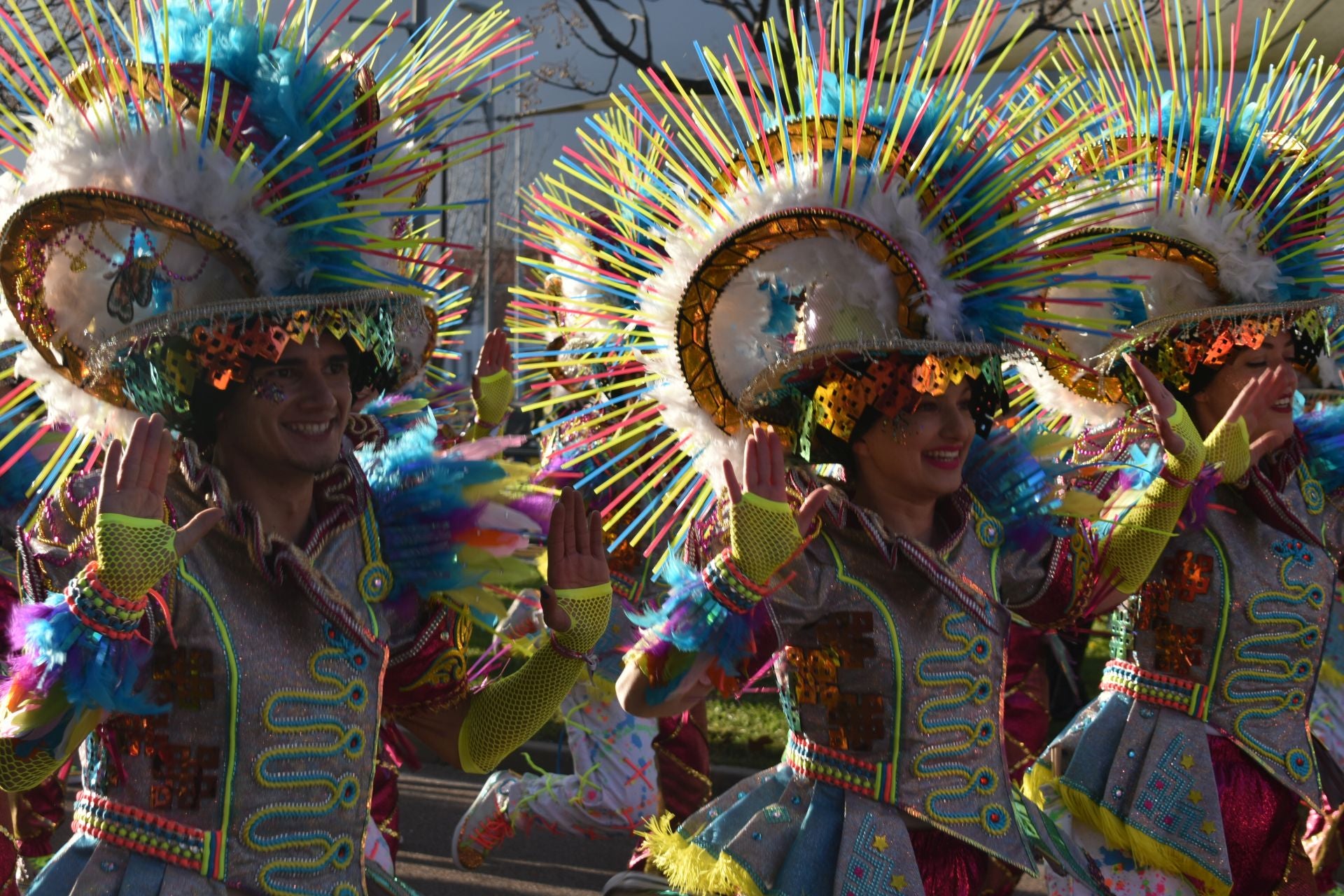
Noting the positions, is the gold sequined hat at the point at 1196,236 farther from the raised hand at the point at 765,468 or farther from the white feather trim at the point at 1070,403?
the raised hand at the point at 765,468

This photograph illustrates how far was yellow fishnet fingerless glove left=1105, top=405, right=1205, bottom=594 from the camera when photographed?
3.62 meters

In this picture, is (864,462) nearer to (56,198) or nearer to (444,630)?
(444,630)

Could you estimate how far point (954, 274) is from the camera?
10.5ft

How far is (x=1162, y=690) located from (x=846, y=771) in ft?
4.47

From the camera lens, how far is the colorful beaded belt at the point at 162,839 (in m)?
2.60

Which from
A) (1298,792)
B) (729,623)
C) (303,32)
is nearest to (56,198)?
(303,32)

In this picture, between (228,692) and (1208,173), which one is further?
(1208,173)

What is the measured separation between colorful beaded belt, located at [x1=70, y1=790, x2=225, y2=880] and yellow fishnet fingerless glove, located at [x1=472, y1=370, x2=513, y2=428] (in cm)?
230

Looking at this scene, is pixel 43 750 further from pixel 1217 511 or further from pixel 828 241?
pixel 1217 511

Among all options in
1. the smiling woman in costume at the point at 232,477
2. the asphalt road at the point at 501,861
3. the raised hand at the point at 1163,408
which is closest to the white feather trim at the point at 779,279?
the smiling woman in costume at the point at 232,477

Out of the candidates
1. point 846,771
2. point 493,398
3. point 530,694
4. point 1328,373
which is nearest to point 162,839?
point 530,694

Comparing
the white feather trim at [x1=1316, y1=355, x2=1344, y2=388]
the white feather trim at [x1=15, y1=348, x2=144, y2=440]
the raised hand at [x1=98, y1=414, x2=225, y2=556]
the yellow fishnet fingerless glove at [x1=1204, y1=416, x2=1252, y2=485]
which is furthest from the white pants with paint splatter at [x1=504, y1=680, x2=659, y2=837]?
the raised hand at [x1=98, y1=414, x2=225, y2=556]

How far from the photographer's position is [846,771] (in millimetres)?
3184

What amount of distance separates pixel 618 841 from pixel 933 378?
386 centimetres
